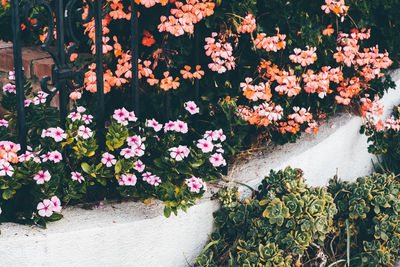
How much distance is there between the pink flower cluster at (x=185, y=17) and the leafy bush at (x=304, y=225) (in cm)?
77

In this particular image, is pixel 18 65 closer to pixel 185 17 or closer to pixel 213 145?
pixel 185 17

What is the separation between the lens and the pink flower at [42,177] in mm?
1829

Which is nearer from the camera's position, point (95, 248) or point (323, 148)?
point (95, 248)

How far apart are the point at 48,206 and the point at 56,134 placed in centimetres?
28

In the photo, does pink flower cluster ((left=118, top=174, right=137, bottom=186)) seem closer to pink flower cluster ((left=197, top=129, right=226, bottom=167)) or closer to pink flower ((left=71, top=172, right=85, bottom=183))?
pink flower ((left=71, top=172, right=85, bottom=183))

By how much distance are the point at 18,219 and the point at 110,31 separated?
0.94 m

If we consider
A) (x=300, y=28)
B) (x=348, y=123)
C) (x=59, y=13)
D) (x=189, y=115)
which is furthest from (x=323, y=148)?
(x=59, y=13)

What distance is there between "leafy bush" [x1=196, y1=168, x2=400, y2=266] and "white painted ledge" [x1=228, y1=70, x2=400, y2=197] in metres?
0.13

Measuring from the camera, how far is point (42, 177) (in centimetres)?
184

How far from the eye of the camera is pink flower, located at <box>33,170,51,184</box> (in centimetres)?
183

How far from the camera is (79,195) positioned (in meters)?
1.96

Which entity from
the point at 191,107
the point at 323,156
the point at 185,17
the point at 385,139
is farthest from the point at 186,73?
the point at 385,139

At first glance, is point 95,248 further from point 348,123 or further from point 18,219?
point 348,123

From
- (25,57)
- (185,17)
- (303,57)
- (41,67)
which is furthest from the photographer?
(25,57)
